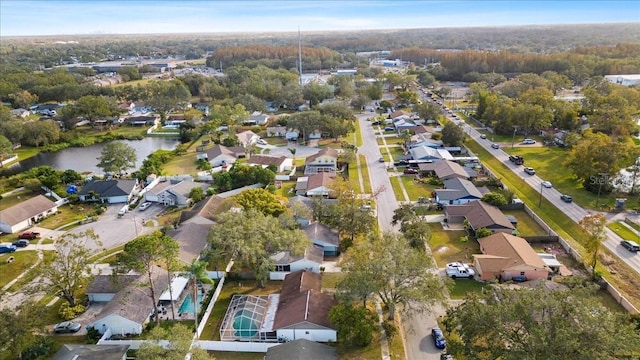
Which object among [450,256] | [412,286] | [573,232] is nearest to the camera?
[412,286]

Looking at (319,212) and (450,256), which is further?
(319,212)

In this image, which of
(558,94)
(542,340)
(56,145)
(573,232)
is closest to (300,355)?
(542,340)

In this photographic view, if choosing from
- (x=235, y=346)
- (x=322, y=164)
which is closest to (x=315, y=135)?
(x=322, y=164)

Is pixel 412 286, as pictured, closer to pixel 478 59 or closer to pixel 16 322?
pixel 16 322

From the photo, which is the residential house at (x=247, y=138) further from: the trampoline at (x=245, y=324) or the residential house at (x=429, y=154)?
the trampoline at (x=245, y=324)

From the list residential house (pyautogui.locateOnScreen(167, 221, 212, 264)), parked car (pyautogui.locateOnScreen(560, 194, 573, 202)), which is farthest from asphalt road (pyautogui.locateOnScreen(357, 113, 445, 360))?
parked car (pyautogui.locateOnScreen(560, 194, 573, 202))

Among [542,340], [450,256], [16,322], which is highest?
[542,340]

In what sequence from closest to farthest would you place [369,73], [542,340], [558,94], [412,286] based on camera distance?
[542,340] → [412,286] → [558,94] → [369,73]
